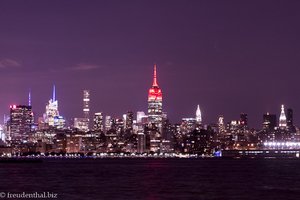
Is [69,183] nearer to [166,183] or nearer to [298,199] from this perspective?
[166,183]

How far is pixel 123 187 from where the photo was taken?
8900cm

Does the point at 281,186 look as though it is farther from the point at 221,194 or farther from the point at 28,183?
the point at 28,183

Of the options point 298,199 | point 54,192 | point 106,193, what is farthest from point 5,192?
point 298,199

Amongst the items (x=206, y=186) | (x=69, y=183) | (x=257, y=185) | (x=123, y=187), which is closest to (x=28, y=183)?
(x=69, y=183)

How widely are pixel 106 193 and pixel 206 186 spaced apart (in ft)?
55.4

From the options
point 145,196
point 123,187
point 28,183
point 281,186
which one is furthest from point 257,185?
point 28,183

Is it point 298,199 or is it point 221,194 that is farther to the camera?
point 221,194

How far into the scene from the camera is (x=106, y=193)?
7900 centimetres

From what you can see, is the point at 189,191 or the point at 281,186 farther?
the point at 281,186

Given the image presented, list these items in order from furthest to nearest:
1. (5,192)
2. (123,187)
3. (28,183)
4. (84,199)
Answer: (28,183) < (123,187) < (5,192) < (84,199)

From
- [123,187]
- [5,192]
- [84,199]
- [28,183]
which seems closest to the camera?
[84,199]

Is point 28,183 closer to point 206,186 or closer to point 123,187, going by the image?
point 123,187

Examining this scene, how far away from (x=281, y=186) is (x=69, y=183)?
27.4 metres

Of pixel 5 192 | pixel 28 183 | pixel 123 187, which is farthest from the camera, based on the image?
pixel 28 183
